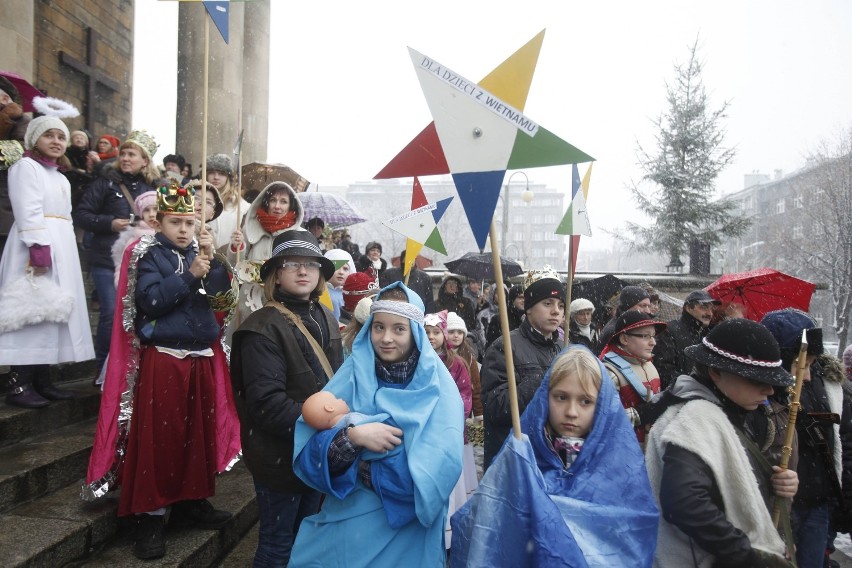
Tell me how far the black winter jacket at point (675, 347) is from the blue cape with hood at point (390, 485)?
3140mm

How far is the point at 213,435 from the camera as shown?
3459 mm

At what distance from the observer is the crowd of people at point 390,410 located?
7.09 feet

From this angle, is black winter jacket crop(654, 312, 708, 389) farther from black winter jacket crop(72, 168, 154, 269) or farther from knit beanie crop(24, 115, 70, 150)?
knit beanie crop(24, 115, 70, 150)

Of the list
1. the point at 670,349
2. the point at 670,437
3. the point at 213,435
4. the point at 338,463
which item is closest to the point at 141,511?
the point at 213,435

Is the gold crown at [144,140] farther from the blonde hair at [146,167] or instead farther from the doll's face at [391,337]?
the doll's face at [391,337]

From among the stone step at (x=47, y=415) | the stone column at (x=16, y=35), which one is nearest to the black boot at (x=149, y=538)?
the stone step at (x=47, y=415)

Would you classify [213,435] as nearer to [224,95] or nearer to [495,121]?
[495,121]

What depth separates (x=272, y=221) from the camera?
4.39 metres

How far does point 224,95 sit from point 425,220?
700 centimetres

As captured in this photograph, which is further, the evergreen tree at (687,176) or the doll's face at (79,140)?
the evergreen tree at (687,176)

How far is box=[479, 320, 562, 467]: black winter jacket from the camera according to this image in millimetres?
3279

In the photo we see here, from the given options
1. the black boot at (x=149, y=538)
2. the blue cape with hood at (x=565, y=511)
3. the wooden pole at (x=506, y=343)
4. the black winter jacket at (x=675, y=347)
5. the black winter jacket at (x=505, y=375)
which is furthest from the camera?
the black winter jacket at (x=675, y=347)

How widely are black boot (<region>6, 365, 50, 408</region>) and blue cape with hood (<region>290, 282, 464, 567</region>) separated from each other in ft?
9.27

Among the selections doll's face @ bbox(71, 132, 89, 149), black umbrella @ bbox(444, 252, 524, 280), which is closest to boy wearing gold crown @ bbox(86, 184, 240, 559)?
doll's face @ bbox(71, 132, 89, 149)
